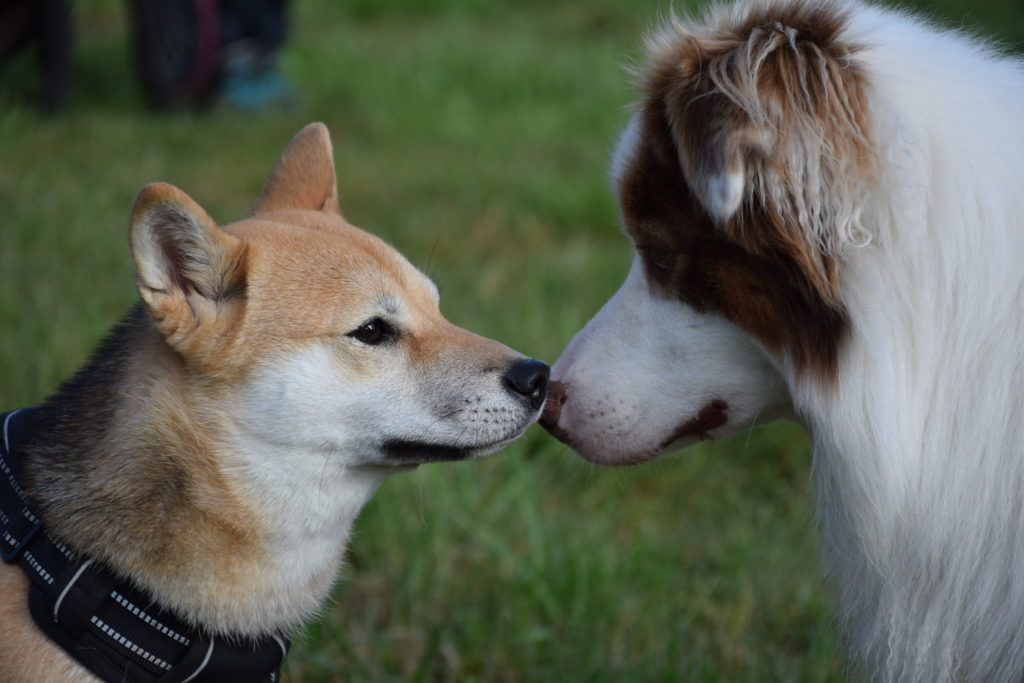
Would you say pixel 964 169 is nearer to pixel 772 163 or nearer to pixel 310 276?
pixel 772 163

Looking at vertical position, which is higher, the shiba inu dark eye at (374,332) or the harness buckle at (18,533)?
the shiba inu dark eye at (374,332)

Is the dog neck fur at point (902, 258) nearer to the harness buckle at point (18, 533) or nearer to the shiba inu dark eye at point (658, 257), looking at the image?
the shiba inu dark eye at point (658, 257)

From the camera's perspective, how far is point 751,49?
84.7 inches

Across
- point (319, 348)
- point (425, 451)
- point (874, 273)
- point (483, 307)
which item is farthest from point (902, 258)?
point (483, 307)

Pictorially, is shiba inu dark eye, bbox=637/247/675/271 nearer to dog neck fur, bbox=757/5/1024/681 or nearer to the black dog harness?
dog neck fur, bbox=757/5/1024/681

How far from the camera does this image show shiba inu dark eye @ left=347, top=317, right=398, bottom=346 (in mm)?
2541

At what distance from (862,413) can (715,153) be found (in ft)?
1.90

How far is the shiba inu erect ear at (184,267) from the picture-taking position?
7.42 feet

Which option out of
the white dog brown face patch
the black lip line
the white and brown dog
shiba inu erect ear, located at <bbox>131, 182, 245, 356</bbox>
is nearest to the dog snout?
the white dog brown face patch

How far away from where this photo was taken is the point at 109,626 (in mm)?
2209

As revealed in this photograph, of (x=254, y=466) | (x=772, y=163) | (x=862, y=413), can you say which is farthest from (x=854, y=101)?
(x=254, y=466)

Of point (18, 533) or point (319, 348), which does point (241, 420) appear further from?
point (18, 533)

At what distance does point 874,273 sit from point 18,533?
1.70 m

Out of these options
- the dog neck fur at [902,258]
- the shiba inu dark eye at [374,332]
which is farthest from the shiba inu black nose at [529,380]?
the dog neck fur at [902,258]
